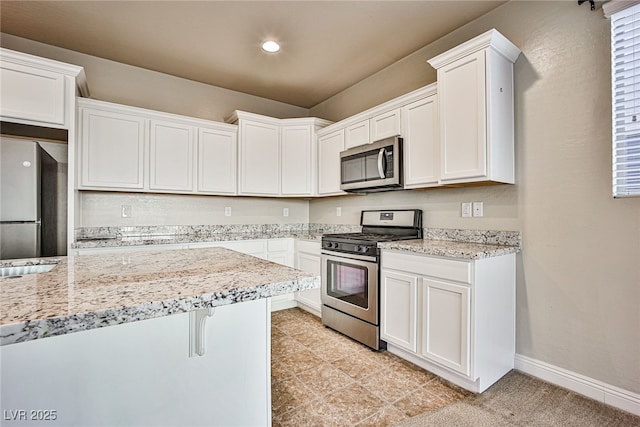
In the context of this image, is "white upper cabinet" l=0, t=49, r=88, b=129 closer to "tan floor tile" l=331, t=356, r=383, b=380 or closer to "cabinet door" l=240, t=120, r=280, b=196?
"cabinet door" l=240, t=120, r=280, b=196

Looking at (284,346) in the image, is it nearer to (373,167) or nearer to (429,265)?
(429,265)

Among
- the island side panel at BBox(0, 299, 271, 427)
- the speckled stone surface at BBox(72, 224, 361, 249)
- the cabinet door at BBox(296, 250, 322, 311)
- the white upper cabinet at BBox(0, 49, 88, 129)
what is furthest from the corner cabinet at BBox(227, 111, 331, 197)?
the island side panel at BBox(0, 299, 271, 427)

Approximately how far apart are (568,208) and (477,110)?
0.88m

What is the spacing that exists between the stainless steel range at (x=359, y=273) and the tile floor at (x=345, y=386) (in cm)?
18

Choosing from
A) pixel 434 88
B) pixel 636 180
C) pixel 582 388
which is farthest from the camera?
pixel 434 88

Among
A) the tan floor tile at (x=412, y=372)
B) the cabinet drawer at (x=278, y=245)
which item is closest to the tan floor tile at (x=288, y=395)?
the tan floor tile at (x=412, y=372)

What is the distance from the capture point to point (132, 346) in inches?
35.6

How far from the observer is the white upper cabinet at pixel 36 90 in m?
2.25

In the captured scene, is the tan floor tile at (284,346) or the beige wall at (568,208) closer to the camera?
the beige wall at (568,208)

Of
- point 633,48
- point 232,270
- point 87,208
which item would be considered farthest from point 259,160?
point 633,48

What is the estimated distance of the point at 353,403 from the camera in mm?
1830

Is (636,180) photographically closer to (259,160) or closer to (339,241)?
(339,241)

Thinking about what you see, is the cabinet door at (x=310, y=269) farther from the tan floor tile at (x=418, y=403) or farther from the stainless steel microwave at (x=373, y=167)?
the tan floor tile at (x=418, y=403)

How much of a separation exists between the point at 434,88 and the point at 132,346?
101 inches
